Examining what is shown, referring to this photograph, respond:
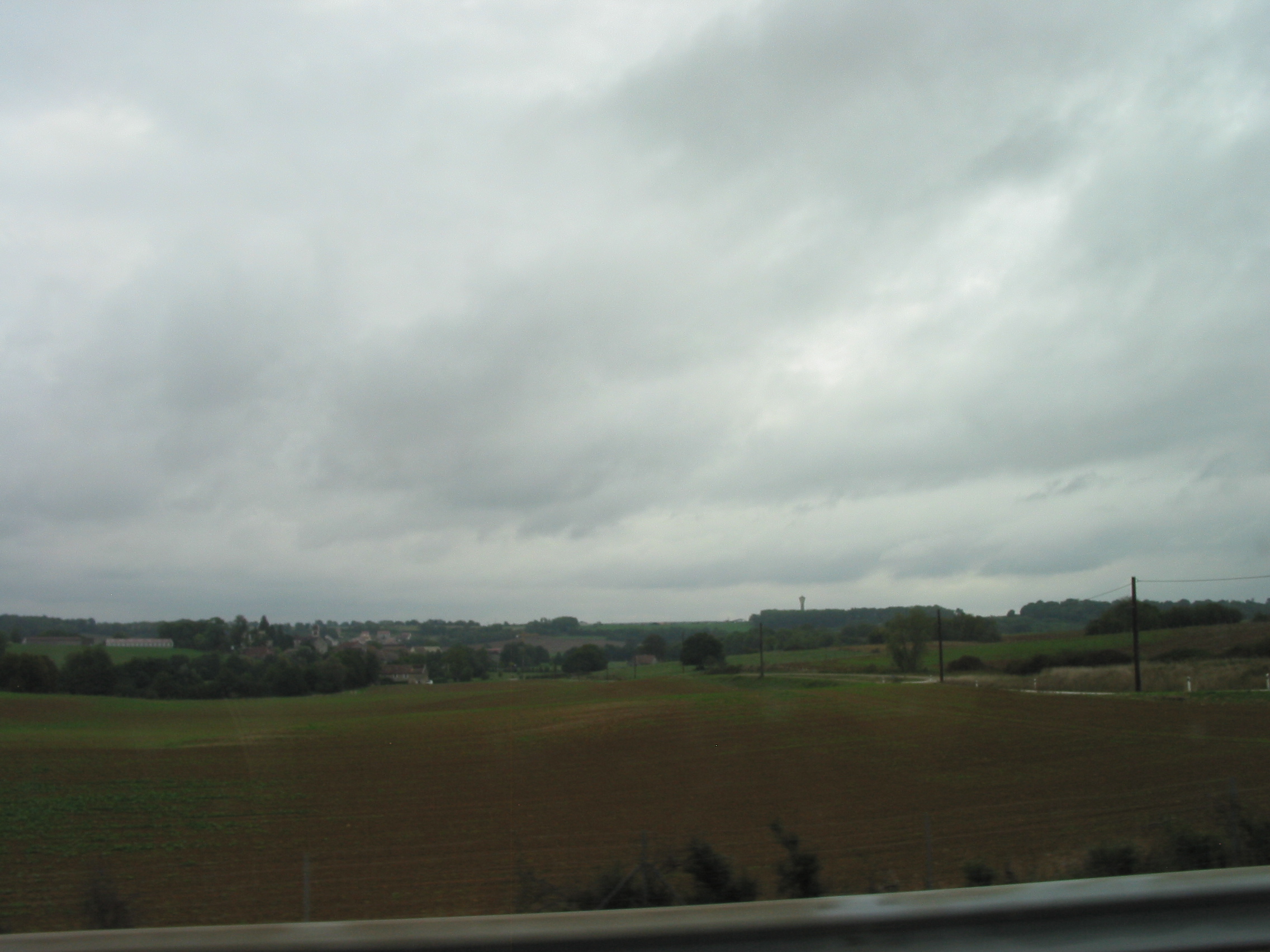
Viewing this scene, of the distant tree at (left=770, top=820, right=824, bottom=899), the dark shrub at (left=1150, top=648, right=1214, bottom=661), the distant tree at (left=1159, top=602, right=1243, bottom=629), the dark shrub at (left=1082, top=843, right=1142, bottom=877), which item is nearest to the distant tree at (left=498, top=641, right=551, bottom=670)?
the distant tree at (left=770, top=820, right=824, bottom=899)

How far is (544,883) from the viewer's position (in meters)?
7.27

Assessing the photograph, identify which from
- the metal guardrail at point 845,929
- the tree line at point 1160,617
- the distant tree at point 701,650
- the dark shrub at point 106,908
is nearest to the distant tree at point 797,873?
the metal guardrail at point 845,929

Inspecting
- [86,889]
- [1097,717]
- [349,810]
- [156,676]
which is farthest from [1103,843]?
[1097,717]

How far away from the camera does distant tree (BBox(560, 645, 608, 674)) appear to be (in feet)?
84.4

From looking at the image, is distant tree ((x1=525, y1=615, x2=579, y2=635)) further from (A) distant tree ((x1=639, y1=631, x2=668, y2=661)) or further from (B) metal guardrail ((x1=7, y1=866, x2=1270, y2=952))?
(B) metal guardrail ((x1=7, y1=866, x2=1270, y2=952))

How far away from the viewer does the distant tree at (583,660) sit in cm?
2572

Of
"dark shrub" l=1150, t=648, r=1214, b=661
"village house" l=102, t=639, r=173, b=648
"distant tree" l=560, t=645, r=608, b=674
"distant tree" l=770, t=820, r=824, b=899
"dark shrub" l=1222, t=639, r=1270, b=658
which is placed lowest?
"dark shrub" l=1150, t=648, r=1214, b=661

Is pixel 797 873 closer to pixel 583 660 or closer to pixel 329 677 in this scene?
pixel 329 677

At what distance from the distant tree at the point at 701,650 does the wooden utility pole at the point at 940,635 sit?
61.1 feet

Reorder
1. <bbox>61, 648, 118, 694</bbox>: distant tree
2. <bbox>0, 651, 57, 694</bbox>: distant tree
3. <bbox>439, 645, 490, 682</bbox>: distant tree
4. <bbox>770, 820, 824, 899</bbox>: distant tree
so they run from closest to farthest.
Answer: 1. <bbox>770, 820, 824, 899</bbox>: distant tree
2. <bbox>0, 651, 57, 694</bbox>: distant tree
3. <bbox>61, 648, 118, 694</bbox>: distant tree
4. <bbox>439, 645, 490, 682</bbox>: distant tree

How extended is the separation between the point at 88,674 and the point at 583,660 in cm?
1489

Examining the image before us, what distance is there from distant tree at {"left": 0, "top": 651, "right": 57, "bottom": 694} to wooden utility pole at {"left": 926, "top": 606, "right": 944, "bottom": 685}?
39206 mm

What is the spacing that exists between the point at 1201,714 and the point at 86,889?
98.2ft

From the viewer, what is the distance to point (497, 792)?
58.1 ft
